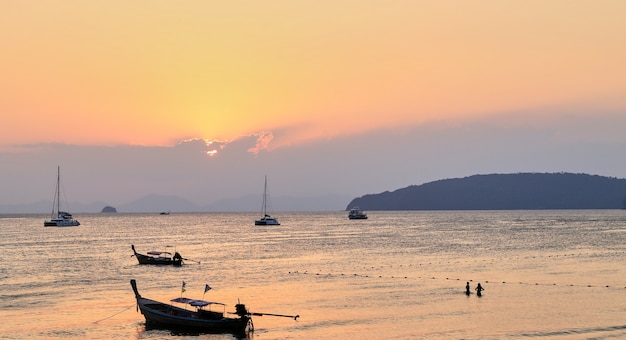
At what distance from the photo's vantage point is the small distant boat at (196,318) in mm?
56197

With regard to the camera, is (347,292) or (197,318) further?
(347,292)

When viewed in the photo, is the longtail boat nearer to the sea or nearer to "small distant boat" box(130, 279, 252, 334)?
"small distant boat" box(130, 279, 252, 334)

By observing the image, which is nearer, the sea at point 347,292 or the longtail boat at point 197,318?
the longtail boat at point 197,318

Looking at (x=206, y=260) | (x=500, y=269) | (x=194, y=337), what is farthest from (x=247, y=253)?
(x=194, y=337)

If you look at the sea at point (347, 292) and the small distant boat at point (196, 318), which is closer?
the small distant boat at point (196, 318)

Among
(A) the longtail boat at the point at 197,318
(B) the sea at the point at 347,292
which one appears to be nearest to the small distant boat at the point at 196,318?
(A) the longtail boat at the point at 197,318

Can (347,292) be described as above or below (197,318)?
above

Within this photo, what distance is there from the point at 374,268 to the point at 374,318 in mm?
40788

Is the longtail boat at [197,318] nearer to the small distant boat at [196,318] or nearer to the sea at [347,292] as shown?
the small distant boat at [196,318]

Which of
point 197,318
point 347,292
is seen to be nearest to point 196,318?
point 197,318

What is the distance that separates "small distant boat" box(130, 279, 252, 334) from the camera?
5620 centimetres

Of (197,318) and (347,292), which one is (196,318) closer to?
(197,318)

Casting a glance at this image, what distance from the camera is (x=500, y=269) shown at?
97.8 m

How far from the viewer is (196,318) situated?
5809cm
